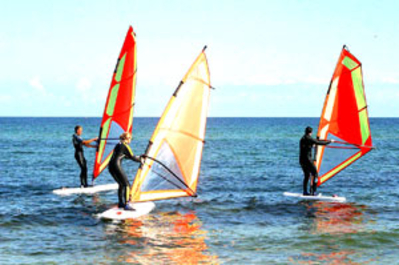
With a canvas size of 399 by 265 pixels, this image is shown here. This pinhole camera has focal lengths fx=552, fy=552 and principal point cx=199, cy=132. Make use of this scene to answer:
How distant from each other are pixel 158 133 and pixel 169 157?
41.5 inches

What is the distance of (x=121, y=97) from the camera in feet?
72.9

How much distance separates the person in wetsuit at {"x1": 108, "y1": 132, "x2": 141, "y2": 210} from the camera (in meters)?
15.5

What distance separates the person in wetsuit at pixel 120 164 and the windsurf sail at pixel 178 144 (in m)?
0.33

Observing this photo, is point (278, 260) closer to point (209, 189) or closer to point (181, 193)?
point (181, 193)

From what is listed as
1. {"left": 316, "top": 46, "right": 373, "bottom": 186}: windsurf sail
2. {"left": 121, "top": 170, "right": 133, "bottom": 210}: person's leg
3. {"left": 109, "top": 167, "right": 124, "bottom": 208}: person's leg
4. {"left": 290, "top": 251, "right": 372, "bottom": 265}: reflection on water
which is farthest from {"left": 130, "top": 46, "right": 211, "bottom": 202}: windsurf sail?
{"left": 316, "top": 46, "right": 373, "bottom": 186}: windsurf sail

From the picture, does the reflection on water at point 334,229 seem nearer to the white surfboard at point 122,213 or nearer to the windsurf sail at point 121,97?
the white surfboard at point 122,213

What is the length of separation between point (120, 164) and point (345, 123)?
9.51 metres

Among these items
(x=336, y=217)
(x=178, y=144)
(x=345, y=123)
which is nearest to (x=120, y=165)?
(x=178, y=144)

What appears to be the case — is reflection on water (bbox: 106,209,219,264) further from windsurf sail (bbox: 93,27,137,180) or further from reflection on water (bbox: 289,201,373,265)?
windsurf sail (bbox: 93,27,137,180)

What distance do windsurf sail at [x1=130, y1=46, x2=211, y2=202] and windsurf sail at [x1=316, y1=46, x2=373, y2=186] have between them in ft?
18.9

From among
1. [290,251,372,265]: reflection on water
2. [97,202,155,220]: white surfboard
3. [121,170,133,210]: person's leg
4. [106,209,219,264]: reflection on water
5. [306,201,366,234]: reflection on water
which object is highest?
[121,170,133,210]: person's leg

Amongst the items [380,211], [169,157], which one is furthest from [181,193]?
[380,211]

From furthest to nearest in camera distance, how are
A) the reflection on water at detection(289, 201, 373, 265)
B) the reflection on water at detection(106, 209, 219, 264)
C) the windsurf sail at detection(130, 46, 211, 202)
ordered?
the windsurf sail at detection(130, 46, 211, 202) → the reflection on water at detection(289, 201, 373, 265) → the reflection on water at detection(106, 209, 219, 264)

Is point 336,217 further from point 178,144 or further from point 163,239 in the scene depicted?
point 163,239
